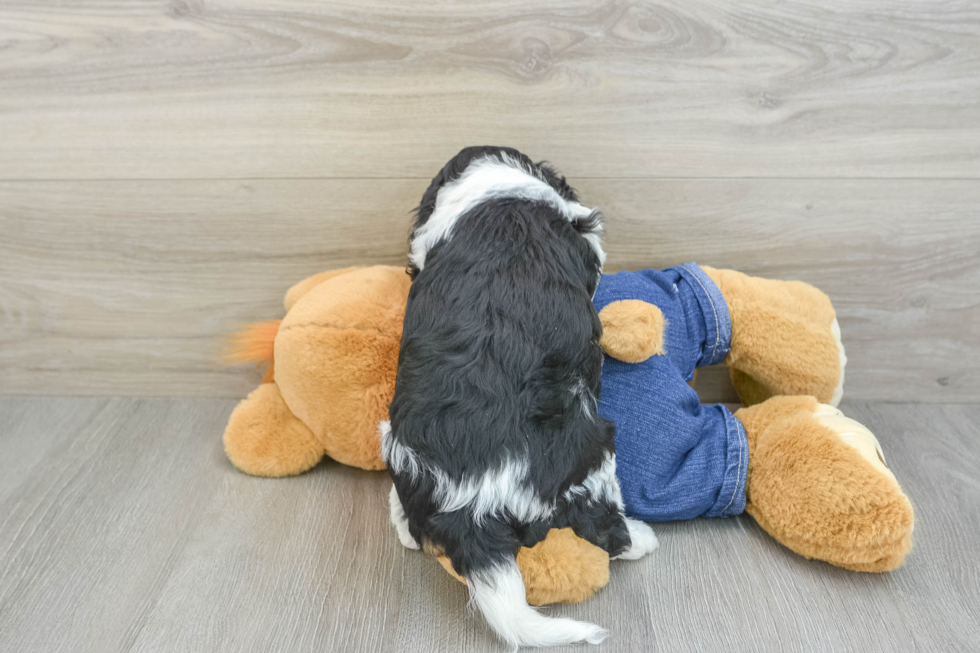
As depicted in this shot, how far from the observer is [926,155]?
3.30 feet

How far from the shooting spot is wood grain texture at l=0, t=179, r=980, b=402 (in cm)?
104

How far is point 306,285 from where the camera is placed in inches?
41.5

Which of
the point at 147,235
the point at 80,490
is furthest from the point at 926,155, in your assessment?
the point at 80,490

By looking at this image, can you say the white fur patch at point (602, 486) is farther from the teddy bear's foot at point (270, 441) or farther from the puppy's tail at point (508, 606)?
the teddy bear's foot at point (270, 441)

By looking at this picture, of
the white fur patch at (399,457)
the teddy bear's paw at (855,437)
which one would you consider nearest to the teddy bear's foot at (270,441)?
the white fur patch at (399,457)

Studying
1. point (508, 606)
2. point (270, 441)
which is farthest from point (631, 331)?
point (270, 441)

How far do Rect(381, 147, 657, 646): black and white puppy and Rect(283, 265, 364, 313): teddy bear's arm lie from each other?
0.31 metres

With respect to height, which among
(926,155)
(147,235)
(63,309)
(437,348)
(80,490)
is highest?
(926,155)

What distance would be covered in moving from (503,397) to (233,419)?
1.75 ft

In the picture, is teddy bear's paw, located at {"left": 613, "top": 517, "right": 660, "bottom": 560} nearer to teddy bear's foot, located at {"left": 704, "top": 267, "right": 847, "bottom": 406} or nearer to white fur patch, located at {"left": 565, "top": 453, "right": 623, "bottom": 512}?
white fur patch, located at {"left": 565, "top": 453, "right": 623, "bottom": 512}

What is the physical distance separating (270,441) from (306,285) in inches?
9.4

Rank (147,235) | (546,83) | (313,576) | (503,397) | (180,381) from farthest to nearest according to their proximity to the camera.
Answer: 1. (180,381)
2. (147,235)
3. (546,83)
4. (313,576)
5. (503,397)

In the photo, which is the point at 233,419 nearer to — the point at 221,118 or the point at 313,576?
the point at 313,576

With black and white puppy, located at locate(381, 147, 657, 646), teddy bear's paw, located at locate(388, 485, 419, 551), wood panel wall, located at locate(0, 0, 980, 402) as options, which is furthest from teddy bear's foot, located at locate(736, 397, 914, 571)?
teddy bear's paw, located at locate(388, 485, 419, 551)
